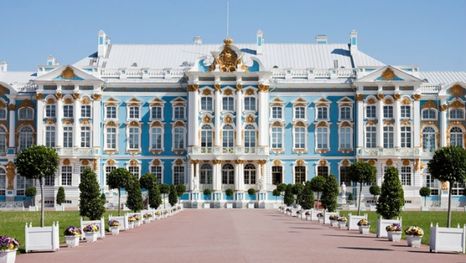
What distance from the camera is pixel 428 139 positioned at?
76500 millimetres

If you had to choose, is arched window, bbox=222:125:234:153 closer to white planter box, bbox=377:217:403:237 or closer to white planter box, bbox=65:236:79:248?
white planter box, bbox=377:217:403:237

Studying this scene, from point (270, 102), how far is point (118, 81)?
13.1 m

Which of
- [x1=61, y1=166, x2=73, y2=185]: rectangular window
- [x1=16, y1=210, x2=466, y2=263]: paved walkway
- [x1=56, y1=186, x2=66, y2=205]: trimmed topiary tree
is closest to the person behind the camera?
[x1=16, y1=210, x2=466, y2=263]: paved walkway

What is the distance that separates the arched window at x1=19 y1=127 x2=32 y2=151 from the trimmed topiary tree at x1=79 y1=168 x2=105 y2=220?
1679 inches


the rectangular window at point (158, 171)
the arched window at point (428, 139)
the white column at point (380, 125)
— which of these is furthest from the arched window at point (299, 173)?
the rectangular window at point (158, 171)

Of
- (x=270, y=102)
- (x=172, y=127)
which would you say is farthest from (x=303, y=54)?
(x=172, y=127)

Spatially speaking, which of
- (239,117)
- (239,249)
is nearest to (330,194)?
(239,249)

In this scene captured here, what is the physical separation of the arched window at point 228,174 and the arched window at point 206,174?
1.17 m

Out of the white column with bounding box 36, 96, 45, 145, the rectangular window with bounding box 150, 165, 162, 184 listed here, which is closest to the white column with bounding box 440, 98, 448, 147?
the rectangular window with bounding box 150, 165, 162, 184

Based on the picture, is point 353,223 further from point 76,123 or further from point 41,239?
point 76,123

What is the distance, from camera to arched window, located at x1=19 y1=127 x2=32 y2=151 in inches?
2987

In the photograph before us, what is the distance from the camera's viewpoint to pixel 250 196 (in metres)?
74.1

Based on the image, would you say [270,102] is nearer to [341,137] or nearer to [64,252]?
[341,137]

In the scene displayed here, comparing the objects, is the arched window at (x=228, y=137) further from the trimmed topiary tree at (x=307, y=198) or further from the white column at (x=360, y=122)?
the trimmed topiary tree at (x=307, y=198)
